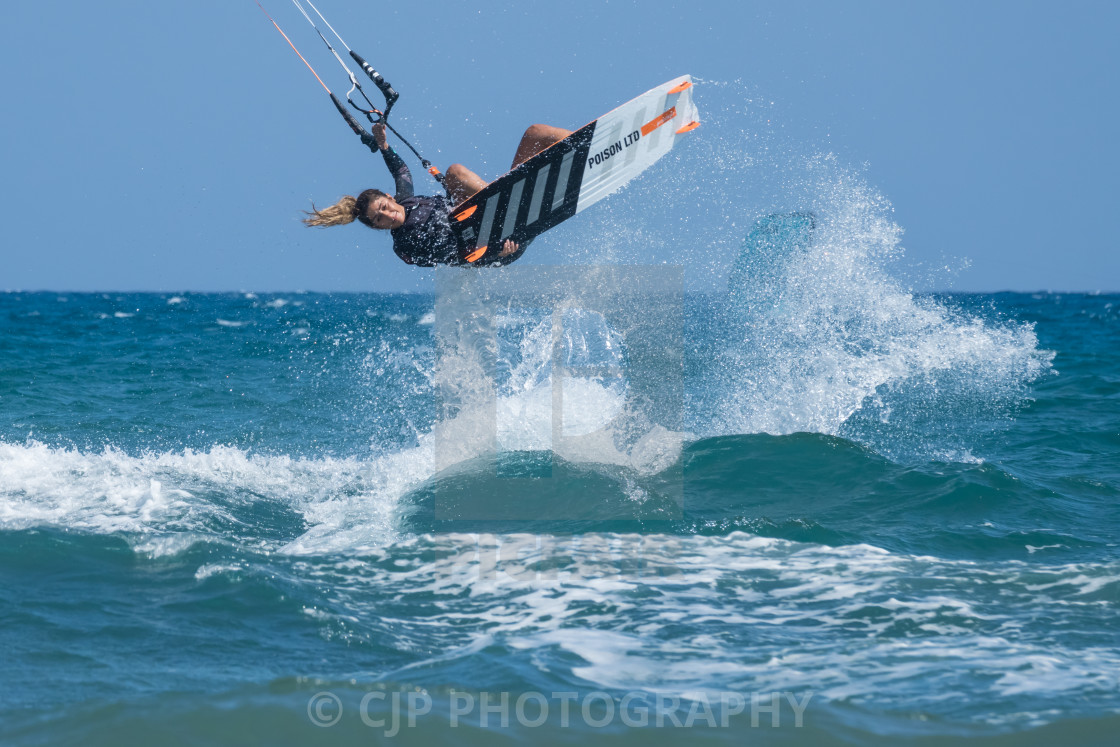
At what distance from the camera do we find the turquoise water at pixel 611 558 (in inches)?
145

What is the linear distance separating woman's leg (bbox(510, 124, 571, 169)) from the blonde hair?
63.1 inches

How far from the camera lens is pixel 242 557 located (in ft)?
18.5

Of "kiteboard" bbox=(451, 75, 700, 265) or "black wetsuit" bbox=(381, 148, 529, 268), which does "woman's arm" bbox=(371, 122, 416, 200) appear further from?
"kiteboard" bbox=(451, 75, 700, 265)

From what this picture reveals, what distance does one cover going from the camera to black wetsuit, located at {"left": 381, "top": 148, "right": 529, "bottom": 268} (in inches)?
253

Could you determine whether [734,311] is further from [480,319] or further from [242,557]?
[242,557]

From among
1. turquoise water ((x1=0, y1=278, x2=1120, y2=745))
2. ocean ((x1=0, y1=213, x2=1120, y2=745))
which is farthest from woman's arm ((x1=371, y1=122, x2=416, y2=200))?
turquoise water ((x1=0, y1=278, x2=1120, y2=745))

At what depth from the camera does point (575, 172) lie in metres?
7.35

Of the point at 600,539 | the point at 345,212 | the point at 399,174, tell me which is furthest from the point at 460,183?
the point at 600,539

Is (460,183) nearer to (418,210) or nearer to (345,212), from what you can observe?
(418,210)

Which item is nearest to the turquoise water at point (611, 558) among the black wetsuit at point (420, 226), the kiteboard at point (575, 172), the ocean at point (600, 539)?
the ocean at point (600, 539)

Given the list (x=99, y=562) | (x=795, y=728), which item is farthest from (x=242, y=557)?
(x=795, y=728)

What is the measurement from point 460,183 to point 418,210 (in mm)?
742

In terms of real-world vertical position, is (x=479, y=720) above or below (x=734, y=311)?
below

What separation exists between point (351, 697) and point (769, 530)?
4.04m
